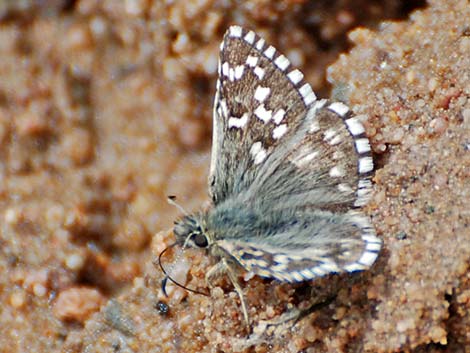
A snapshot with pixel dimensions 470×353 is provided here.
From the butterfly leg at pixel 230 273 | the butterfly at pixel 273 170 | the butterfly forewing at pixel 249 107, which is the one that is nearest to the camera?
the butterfly at pixel 273 170

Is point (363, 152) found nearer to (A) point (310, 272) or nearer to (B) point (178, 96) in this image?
(A) point (310, 272)

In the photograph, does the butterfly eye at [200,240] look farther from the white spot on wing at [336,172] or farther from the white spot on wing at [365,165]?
the white spot on wing at [365,165]

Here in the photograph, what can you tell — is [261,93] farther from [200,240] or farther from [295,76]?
[200,240]

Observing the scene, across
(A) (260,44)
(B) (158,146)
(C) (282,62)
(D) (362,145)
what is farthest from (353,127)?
(B) (158,146)

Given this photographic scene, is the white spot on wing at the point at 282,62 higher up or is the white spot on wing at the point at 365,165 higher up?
the white spot on wing at the point at 282,62

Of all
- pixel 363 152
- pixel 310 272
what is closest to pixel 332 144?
pixel 363 152

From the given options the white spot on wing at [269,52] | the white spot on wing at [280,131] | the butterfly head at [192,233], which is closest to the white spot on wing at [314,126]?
the white spot on wing at [280,131]

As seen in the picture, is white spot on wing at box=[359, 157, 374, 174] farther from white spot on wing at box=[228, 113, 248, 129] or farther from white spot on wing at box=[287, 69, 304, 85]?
white spot on wing at box=[228, 113, 248, 129]
